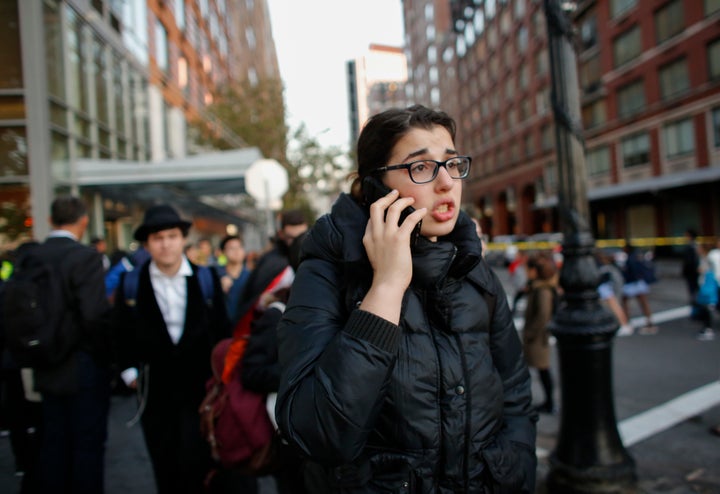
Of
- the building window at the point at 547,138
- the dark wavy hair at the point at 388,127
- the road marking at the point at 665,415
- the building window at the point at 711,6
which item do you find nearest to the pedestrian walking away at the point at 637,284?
the road marking at the point at 665,415

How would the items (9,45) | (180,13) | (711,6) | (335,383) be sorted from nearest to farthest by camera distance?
(335,383), (9,45), (180,13), (711,6)

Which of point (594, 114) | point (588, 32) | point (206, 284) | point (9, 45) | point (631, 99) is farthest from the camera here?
point (594, 114)

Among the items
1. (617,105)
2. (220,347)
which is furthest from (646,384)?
(617,105)

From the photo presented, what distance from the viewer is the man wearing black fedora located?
9.99 ft

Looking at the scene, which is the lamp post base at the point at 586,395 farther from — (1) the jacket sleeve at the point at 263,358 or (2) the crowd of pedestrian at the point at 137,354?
(1) the jacket sleeve at the point at 263,358

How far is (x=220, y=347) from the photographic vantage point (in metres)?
2.88

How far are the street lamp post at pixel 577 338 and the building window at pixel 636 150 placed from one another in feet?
105

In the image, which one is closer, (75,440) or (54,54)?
(75,440)

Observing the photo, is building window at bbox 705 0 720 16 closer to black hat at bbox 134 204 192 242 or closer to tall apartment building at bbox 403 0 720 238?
tall apartment building at bbox 403 0 720 238

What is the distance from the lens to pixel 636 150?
32.2 m

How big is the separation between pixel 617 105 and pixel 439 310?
37446mm

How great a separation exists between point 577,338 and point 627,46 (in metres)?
35.0

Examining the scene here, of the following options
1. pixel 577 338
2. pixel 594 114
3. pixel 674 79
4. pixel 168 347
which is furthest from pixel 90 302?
pixel 594 114

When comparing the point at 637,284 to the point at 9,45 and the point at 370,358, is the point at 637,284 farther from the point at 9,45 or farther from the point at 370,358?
the point at 9,45
